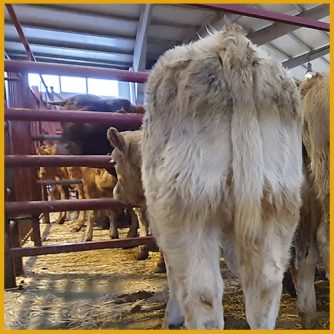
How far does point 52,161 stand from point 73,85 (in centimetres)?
1490

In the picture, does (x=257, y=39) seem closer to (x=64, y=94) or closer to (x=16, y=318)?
(x=16, y=318)

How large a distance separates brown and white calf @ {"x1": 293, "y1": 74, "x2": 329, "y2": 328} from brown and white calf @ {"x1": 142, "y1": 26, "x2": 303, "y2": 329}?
500mm

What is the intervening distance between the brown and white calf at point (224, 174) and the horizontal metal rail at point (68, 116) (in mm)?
1679

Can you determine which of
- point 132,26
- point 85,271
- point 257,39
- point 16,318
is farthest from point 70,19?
point 16,318

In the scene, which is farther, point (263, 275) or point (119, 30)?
point (119, 30)

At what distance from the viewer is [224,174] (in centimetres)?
163

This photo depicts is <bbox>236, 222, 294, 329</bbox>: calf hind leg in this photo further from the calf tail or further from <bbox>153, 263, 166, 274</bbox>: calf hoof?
<bbox>153, 263, 166, 274</bbox>: calf hoof

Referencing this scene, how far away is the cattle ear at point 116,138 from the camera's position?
3211 mm

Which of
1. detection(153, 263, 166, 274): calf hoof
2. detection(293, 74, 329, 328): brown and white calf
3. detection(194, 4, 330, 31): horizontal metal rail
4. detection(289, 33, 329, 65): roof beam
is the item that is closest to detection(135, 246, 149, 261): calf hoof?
detection(153, 263, 166, 274): calf hoof

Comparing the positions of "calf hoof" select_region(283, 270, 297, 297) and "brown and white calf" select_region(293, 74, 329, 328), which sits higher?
"brown and white calf" select_region(293, 74, 329, 328)

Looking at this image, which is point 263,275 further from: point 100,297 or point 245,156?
point 100,297

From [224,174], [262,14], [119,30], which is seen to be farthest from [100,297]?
[119,30]

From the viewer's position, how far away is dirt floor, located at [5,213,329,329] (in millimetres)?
2801

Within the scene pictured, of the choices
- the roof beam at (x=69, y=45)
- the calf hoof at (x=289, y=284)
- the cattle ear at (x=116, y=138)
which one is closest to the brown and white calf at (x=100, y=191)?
the cattle ear at (x=116, y=138)
